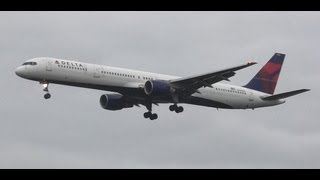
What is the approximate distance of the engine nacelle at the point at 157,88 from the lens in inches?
3420

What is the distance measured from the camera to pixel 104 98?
9538 centimetres

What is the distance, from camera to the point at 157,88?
87.0 metres

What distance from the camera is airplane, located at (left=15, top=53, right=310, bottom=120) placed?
83.8 meters

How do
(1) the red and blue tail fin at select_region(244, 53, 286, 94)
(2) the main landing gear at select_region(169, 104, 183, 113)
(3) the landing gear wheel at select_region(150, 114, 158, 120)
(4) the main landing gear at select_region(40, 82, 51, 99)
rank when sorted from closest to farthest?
(4) the main landing gear at select_region(40, 82, 51, 99)
(2) the main landing gear at select_region(169, 104, 183, 113)
(3) the landing gear wheel at select_region(150, 114, 158, 120)
(1) the red and blue tail fin at select_region(244, 53, 286, 94)

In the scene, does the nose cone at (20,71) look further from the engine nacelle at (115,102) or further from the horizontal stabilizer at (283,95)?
the horizontal stabilizer at (283,95)

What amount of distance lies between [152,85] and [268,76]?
19293mm

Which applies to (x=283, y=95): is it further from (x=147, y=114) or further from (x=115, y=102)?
(x=115, y=102)

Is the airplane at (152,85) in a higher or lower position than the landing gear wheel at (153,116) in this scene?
higher

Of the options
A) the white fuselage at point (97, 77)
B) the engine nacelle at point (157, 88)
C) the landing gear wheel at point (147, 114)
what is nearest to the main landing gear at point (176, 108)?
the white fuselage at point (97, 77)

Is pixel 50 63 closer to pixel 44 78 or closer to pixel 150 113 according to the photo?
pixel 44 78

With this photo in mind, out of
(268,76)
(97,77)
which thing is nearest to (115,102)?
(97,77)

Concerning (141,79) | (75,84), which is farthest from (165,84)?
(75,84)

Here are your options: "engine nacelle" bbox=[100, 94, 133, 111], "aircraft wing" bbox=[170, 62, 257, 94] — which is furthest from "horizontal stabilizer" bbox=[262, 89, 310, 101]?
"engine nacelle" bbox=[100, 94, 133, 111]

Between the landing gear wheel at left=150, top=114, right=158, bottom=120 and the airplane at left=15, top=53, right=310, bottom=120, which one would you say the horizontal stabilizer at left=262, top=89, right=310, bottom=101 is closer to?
the airplane at left=15, top=53, right=310, bottom=120
